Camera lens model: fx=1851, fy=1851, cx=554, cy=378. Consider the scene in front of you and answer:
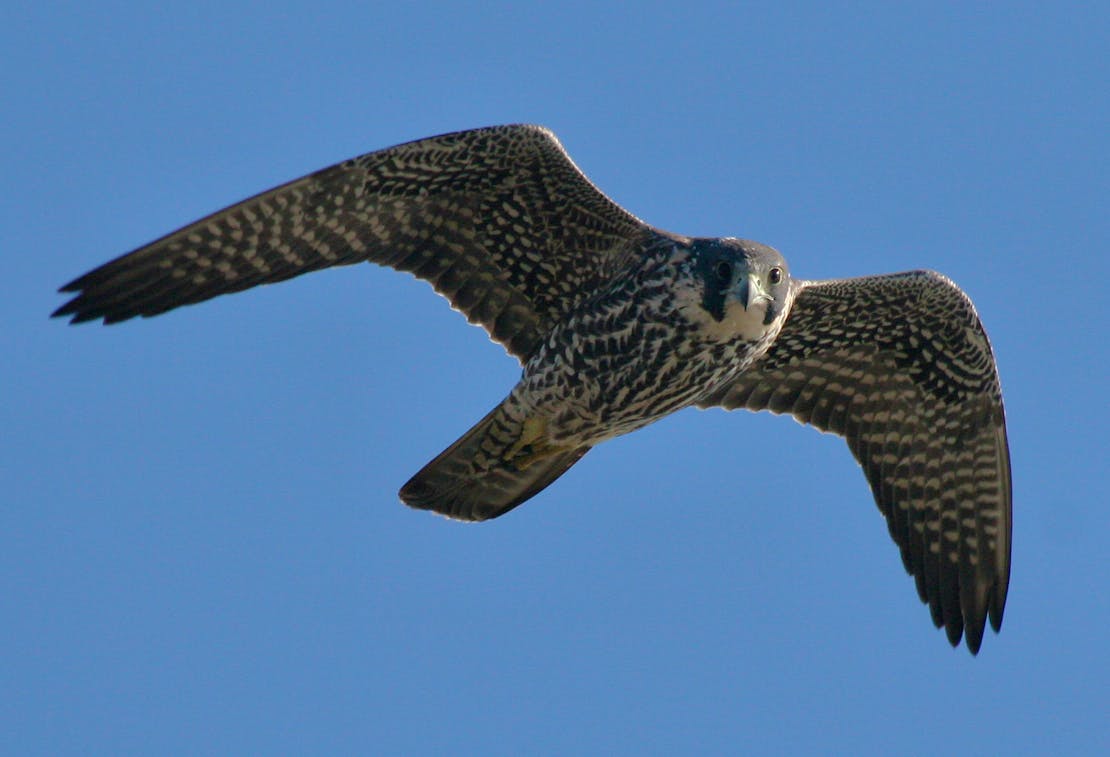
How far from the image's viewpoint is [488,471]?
1002 cm

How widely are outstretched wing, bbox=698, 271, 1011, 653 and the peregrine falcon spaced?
1cm

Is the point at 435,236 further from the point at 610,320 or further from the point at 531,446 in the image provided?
the point at 531,446

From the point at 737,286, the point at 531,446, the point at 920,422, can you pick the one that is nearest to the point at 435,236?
the point at 531,446

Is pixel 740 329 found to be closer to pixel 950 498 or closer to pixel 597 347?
pixel 597 347

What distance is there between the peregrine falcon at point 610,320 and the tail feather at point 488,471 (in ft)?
0.04

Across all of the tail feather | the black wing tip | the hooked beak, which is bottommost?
the tail feather

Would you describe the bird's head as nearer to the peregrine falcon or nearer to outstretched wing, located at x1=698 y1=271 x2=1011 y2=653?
the peregrine falcon

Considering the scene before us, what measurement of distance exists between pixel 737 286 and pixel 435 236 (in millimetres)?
1812

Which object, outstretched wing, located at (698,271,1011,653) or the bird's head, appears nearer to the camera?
the bird's head

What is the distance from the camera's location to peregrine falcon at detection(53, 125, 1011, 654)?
9.39 metres

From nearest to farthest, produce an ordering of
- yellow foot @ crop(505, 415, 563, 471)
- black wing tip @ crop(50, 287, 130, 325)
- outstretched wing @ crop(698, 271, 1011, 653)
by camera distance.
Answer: black wing tip @ crop(50, 287, 130, 325) → yellow foot @ crop(505, 415, 563, 471) → outstretched wing @ crop(698, 271, 1011, 653)

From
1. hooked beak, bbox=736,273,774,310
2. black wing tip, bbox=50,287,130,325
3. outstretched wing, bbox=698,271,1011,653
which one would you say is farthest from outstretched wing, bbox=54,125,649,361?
outstretched wing, bbox=698,271,1011,653

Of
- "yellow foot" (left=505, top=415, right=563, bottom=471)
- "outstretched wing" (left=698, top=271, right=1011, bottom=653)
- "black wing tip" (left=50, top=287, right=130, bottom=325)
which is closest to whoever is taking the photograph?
"black wing tip" (left=50, top=287, right=130, bottom=325)

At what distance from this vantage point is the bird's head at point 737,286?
30.1 feet
